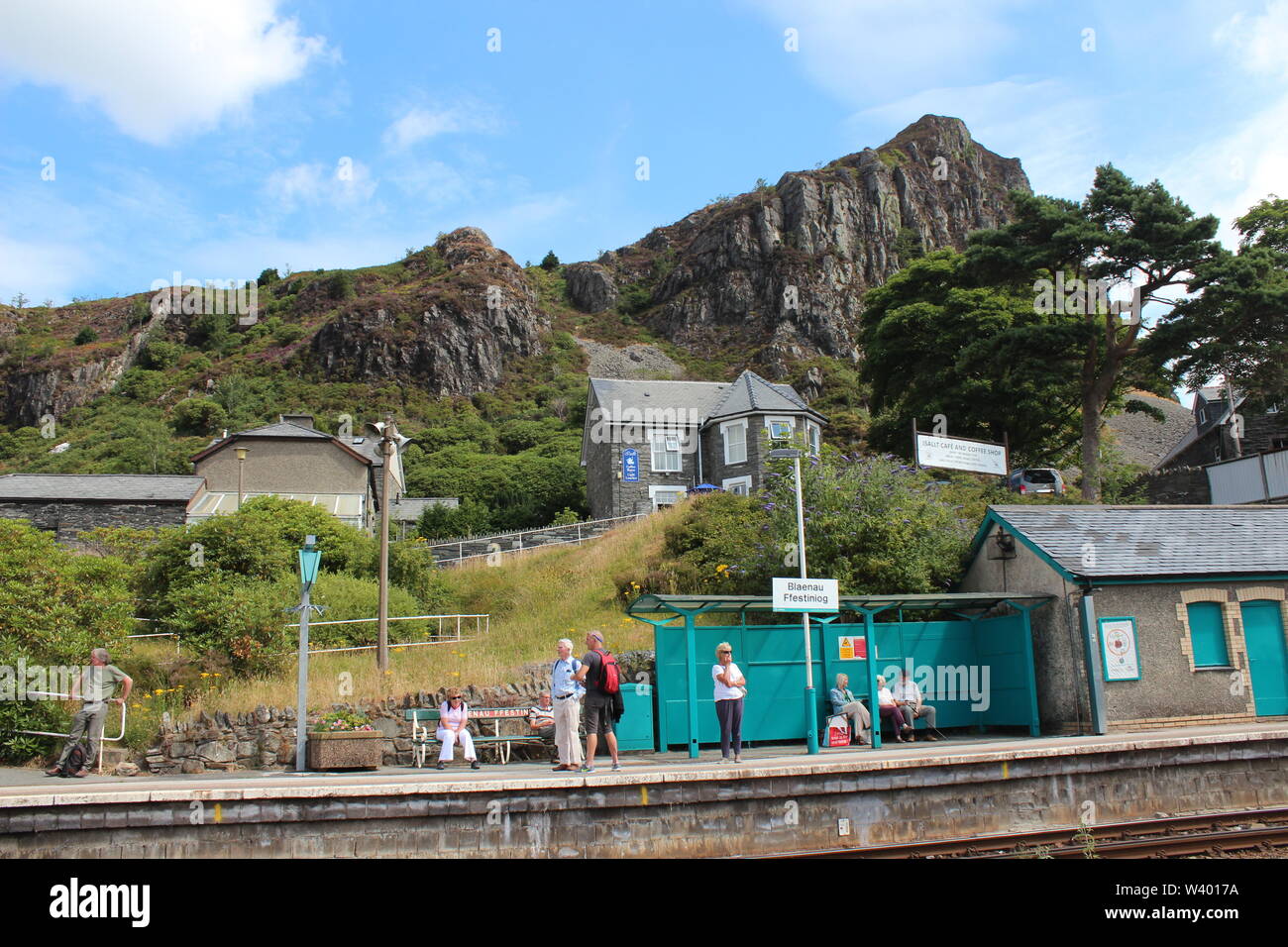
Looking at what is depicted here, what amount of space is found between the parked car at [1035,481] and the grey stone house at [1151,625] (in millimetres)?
15327

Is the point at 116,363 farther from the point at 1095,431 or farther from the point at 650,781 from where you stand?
the point at 650,781

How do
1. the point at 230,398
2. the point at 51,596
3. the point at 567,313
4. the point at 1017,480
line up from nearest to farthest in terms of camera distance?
the point at 51,596 < the point at 1017,480 < the point at 230,398 < the point at 567,313

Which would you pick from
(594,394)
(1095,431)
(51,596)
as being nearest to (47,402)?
(594,394)

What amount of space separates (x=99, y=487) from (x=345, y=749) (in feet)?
96.3

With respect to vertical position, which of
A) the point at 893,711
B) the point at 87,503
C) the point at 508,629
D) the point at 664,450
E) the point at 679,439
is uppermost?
the point at 679,439

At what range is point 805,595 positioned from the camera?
14227 mm

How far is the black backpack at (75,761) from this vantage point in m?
12.7

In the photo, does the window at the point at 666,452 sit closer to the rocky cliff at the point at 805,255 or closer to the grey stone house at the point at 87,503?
the grey stone house at the point at 87,503

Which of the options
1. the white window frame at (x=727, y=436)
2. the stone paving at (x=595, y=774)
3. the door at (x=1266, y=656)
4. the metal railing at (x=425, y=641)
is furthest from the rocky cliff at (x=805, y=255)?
the stone paving at (x=595, y=774)

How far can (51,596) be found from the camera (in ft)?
58.2

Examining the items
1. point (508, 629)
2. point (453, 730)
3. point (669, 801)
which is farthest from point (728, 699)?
point (508, 629)

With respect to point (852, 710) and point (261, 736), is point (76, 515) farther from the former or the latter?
point (852, 710)

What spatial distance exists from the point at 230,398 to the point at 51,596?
76.2 meters
